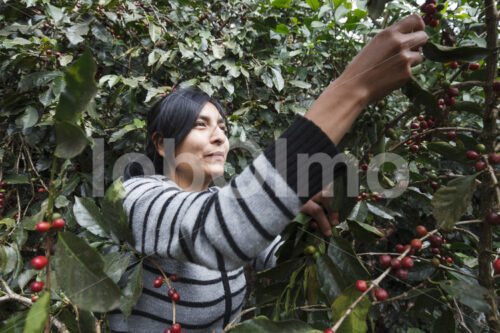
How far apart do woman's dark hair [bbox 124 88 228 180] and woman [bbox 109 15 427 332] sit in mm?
Answer: 187

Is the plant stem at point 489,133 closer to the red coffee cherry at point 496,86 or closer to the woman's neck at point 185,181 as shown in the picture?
the red coffee cherry at point 496,86

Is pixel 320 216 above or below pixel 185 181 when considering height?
above

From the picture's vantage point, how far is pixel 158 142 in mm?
1144

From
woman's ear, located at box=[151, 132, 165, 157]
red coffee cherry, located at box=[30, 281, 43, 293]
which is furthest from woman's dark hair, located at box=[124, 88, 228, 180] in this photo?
red coffee cherry, located at box=[30, 281, 43, 293]

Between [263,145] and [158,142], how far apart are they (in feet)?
2.66

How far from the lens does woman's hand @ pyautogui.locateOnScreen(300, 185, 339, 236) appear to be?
670 millimetres

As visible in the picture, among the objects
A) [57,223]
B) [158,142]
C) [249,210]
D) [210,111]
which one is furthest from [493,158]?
[158,142]

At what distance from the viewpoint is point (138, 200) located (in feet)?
2.42

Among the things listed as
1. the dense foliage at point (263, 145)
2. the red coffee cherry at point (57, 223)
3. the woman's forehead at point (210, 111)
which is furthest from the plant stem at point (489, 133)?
the woman's forehead at point (210, 111)

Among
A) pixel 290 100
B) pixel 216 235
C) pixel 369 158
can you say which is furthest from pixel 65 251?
pixel 290 100

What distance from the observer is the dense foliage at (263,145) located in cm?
50

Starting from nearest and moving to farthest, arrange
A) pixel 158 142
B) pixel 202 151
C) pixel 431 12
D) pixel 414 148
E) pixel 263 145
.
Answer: pixel 431 12 → pixel 414 148 → pixel 202 151 → pixel 158 142 → pixel 263 145

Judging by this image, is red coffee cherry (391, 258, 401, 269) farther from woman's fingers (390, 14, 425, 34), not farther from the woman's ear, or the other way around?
the woman's ear

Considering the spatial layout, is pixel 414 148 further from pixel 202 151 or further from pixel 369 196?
pixel 202 151
